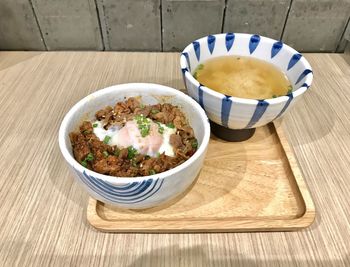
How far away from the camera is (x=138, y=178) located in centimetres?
59

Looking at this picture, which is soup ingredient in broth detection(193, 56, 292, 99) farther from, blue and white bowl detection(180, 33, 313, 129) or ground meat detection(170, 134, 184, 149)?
ground meat detection(170, 134, 184, 149)

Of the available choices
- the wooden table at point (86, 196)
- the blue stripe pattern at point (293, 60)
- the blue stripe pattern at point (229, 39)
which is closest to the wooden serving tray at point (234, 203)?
the wooden table at point (86, 196)

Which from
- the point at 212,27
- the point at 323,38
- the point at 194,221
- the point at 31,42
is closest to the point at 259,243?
the point at 194,221

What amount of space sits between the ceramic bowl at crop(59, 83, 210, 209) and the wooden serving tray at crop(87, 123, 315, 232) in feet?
0.21

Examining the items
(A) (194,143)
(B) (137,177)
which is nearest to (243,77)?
(A) (194,143)

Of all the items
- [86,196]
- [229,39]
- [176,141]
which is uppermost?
[229,39]

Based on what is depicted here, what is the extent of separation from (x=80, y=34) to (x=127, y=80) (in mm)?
335

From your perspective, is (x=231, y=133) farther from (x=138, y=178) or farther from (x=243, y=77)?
(x=138, y=178)

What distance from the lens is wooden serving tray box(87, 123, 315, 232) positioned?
2.27ft

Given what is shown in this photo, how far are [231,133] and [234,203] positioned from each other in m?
0.23

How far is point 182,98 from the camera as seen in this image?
2.67 feet

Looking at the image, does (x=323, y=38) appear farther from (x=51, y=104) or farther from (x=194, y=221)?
(x=51, y=104)

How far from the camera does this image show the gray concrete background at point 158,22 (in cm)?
120

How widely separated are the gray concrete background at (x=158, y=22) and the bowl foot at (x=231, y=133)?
22.0 inches
